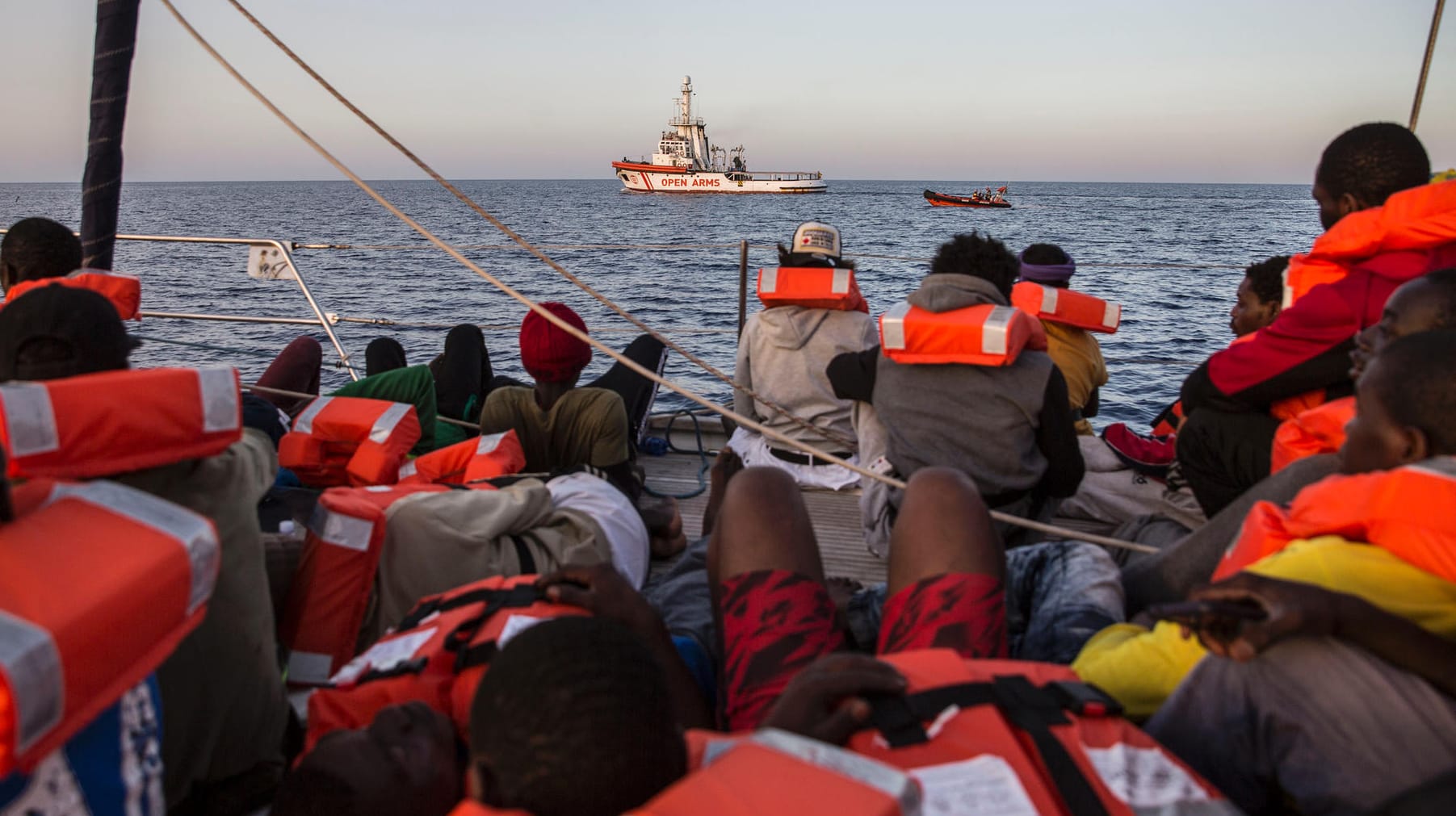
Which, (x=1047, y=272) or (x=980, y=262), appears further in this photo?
(x=1047, y=272)

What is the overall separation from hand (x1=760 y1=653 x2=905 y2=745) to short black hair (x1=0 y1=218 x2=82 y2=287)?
317 centimetres

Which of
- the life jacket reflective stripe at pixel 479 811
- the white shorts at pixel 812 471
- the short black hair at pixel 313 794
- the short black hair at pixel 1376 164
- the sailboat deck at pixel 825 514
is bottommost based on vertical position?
the sailboat deck at pixel 825 514

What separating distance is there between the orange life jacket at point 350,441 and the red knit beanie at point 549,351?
0.45 meters

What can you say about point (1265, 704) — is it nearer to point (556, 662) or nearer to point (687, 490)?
point (556, 662)

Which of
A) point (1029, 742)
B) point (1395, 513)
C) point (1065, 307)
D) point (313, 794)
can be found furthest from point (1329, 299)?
point (313, 794)

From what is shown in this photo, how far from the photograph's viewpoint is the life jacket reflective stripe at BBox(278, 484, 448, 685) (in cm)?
209

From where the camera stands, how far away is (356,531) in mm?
2086

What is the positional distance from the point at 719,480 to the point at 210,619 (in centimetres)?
170

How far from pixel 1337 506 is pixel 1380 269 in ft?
4.35

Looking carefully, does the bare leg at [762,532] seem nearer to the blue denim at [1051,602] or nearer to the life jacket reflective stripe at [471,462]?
the blue denim at [1051,602]

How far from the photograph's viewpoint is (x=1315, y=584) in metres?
1.25

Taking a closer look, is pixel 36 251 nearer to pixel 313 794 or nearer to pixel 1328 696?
pixel 313 794

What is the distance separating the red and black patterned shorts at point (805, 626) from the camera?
5.60ft

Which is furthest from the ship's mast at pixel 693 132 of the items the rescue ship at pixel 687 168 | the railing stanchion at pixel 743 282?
the railing stanchion at pixel 743 282
